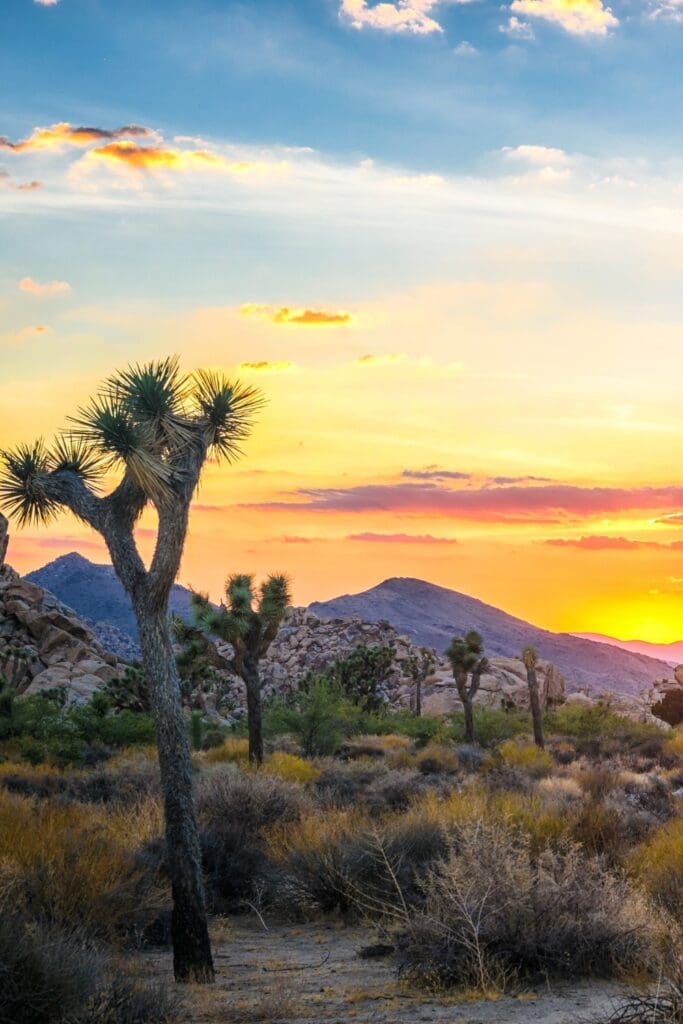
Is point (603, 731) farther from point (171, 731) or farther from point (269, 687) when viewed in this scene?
point (269, 687)

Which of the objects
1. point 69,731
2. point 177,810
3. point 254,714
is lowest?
point 69,731

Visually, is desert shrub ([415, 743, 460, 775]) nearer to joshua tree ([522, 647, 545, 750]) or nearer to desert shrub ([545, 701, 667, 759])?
desert shrub ([545, 701, 667, 759])

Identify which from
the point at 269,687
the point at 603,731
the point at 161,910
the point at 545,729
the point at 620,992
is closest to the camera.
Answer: the point at 620,992

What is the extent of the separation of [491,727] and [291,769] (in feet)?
95.9

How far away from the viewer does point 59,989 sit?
298 inches

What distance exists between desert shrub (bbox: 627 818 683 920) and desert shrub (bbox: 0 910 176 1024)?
18.0ft

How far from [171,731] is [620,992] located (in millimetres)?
5153

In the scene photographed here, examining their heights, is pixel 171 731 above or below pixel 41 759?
above

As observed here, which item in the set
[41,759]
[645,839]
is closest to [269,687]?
[41,759]

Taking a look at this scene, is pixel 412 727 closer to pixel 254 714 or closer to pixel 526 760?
pixel 526 760

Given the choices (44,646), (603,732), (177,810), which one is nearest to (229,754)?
(177,810)

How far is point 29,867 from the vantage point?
11.0 metres

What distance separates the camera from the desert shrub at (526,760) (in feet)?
94.0

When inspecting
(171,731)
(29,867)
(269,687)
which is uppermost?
(171,731)
